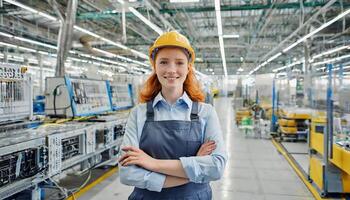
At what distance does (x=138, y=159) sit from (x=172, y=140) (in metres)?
0.18

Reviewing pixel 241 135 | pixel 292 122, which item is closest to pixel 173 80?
pixel 292 122

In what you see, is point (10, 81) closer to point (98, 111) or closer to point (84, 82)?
point (84, 82)

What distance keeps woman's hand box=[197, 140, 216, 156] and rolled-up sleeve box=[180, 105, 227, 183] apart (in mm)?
19

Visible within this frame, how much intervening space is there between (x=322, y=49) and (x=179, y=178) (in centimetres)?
1232

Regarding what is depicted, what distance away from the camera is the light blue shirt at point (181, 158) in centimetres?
126

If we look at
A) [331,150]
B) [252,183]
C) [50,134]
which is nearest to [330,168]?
[331,150]

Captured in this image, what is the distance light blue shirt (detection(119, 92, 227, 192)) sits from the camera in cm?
126

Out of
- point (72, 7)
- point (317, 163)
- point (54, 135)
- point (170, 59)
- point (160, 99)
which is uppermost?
point (72, 7)

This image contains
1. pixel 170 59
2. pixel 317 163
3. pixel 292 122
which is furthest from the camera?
pixel 292 122

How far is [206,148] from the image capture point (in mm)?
1310

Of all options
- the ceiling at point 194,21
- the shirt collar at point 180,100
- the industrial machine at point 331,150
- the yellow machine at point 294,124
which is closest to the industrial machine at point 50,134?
the shirt collar at point 180,100

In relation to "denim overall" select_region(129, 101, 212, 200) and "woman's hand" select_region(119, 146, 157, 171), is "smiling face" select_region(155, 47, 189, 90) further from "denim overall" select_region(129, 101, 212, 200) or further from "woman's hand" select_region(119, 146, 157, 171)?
"woman's hand" select_region(119, 146, 157, 171)

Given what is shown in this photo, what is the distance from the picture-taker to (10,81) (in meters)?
2.72

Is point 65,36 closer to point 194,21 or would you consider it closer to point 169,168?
point 169,168
